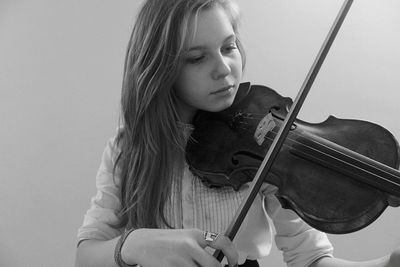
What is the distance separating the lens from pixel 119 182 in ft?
2.70

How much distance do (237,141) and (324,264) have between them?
0.77ft

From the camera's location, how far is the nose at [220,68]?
2.35ft

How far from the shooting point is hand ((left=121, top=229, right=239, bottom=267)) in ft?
1.72

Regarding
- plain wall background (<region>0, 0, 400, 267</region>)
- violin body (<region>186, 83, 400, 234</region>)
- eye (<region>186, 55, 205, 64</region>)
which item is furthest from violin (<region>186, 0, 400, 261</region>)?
plain wall background (<region>0, 0, 400, 267</region>)

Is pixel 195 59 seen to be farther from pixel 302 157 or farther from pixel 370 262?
pixel 370 262

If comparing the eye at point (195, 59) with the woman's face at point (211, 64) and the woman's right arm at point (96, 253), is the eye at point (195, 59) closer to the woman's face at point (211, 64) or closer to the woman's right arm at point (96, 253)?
the woman's face at point (211, 64)

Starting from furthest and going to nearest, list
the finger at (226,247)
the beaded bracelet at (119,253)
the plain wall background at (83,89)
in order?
the plain wall background at (83,89)
the beaded bracelet at (119,253)
the finger at (226,247)

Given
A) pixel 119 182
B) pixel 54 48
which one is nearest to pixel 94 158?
pixel 54 48

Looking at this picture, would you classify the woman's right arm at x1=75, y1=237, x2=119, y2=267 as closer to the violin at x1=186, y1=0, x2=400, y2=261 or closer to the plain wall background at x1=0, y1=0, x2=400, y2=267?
the violin at x1=186, y1=0, x2=400, y2=261

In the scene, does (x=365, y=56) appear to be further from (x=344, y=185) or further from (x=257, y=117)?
(x=344, y=185)

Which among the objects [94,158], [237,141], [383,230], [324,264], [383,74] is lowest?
[94,158]

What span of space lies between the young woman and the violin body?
43 mm

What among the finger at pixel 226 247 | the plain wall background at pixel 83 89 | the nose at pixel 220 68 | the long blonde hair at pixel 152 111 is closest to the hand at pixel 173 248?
the finger at pixel 226 247

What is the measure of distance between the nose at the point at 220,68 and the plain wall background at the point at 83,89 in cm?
65
